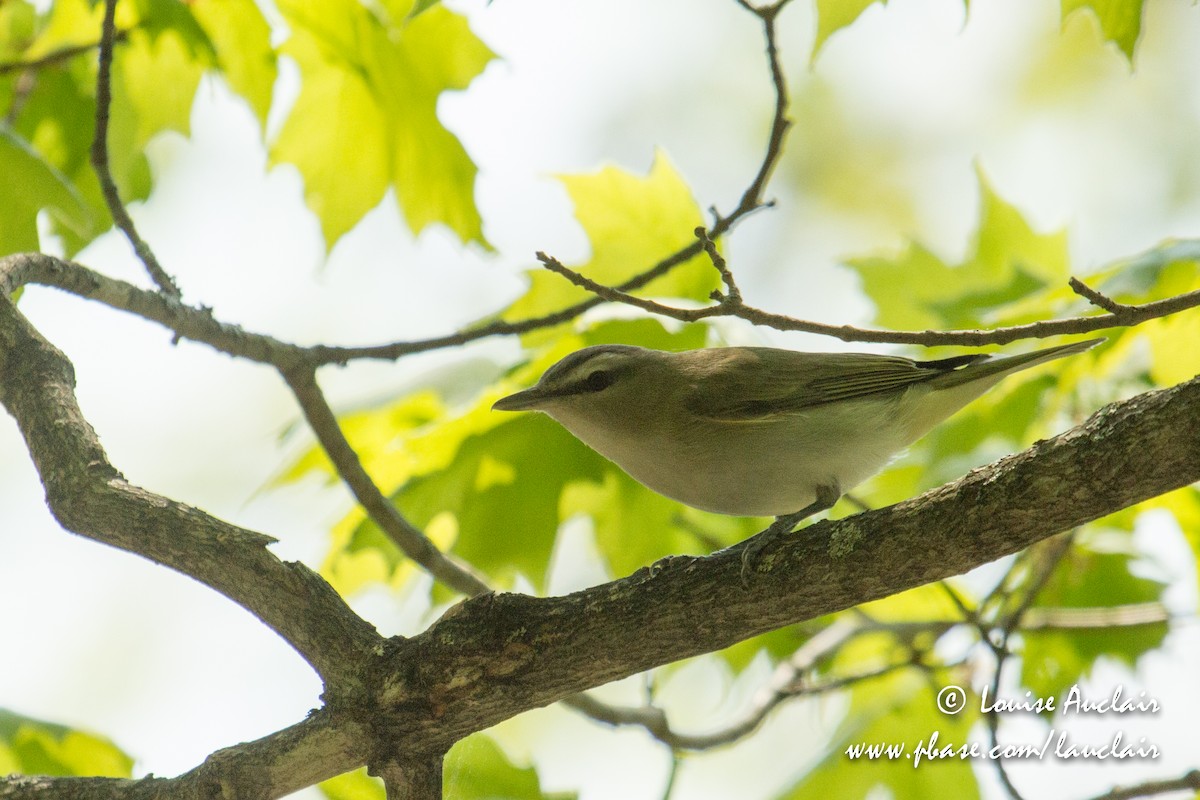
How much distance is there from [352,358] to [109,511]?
47.5 inches

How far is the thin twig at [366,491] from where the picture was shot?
140 inches

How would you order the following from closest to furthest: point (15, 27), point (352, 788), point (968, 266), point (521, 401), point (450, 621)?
point (450, 621)
point (352, 788)
point (521, 401)
point (15, 27)
point (968, 266)

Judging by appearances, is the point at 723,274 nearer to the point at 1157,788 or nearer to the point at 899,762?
the point at 1157,788

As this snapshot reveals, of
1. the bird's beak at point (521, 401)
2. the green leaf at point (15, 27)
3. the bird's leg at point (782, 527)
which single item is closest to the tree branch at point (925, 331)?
the bird's leg at point (782, 527)

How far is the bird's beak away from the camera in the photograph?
143 inches

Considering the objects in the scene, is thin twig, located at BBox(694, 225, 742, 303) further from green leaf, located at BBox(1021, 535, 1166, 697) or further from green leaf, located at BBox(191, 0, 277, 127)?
green leaf, located at BBox(1021, 535, 1166, 697)

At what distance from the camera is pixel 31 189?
3318mm

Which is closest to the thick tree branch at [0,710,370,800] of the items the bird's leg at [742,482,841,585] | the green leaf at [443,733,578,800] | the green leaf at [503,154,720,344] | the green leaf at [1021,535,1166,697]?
the green leaf at [443,733,578,800]

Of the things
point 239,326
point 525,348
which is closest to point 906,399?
point 525,348

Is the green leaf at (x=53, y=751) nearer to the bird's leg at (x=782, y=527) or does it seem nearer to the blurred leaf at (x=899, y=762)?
the bird's leg at (x=782, y=527)

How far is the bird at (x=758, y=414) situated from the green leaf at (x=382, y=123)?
792 millimetres
